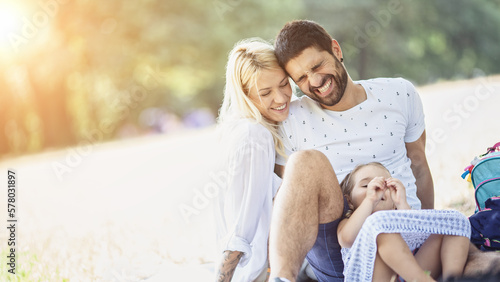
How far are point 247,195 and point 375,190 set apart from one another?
55 cm

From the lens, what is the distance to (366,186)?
230 centimetres

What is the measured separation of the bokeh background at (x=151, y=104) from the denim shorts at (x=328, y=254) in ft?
2.58

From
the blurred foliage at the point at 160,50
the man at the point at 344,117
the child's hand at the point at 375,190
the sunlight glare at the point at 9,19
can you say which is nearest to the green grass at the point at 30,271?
the man at the point at 344,117

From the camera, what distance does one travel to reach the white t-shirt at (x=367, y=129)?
260 cm

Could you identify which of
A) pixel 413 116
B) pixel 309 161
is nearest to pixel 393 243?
pixel 309 161

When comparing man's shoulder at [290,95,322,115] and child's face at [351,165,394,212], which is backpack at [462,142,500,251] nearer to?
child's face at [351,165,394,212]

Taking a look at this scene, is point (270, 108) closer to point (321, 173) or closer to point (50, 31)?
point (321, 173)

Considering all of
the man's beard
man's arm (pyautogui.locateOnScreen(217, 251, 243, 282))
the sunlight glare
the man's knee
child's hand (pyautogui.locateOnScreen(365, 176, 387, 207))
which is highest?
the sunlight glare

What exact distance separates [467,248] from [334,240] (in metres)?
0.49

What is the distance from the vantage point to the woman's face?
2609 millimetres

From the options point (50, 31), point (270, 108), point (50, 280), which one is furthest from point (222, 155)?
point (50, 31)

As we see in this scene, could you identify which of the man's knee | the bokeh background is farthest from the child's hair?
the bokeh background

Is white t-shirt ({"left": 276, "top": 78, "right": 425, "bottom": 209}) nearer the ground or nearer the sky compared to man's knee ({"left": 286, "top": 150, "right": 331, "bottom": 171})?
nearer the sky

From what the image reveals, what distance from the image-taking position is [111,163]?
851 centimetres
